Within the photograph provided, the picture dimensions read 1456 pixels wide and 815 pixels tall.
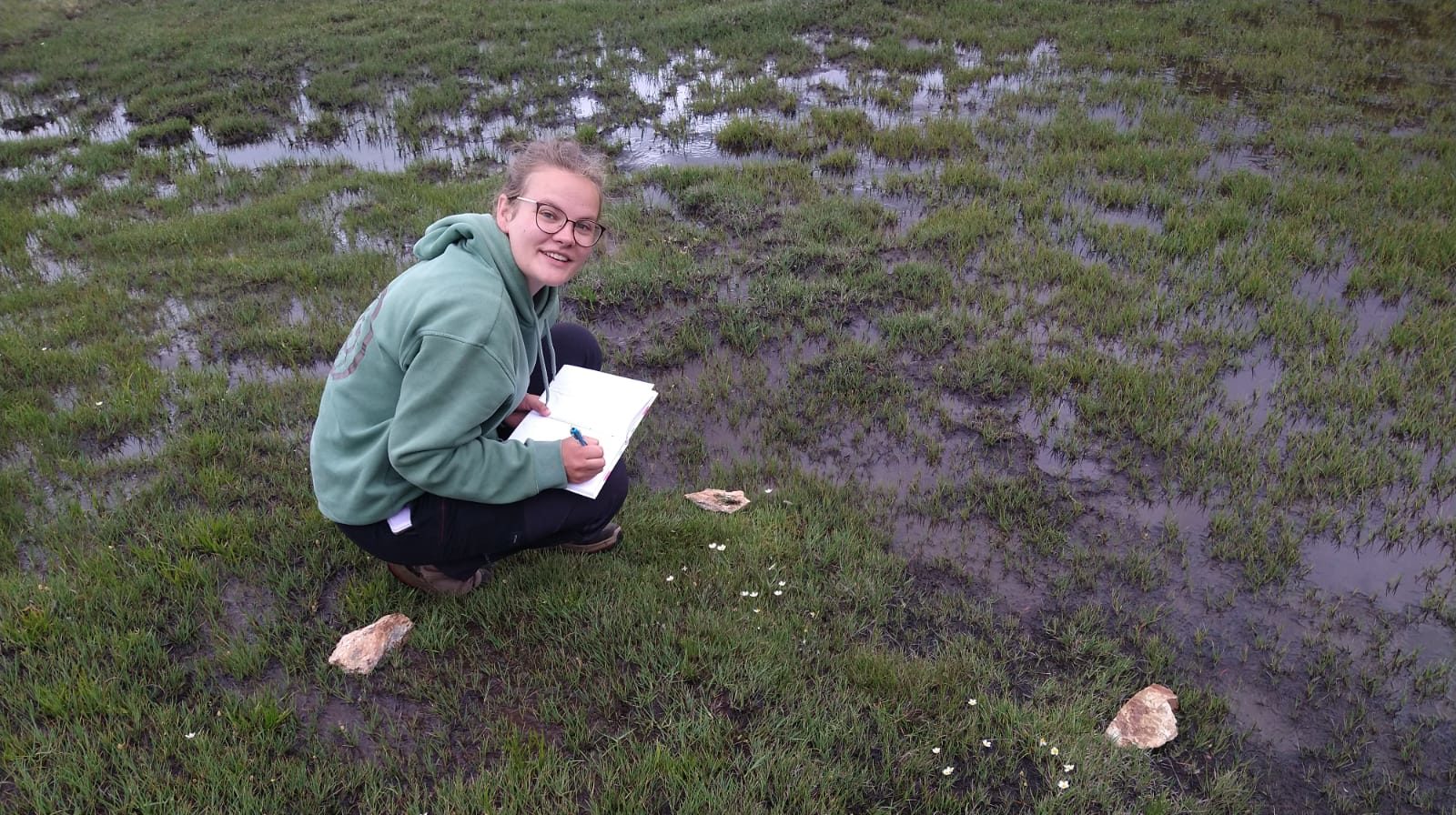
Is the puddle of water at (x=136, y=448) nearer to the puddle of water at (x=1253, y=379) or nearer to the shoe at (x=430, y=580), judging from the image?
the shoe at (x=430, y=580)

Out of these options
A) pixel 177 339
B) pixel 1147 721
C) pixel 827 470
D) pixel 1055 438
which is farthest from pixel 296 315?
pixel 1147 721

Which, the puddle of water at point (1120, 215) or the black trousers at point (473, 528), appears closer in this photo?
the black trousers at point (473, 528)

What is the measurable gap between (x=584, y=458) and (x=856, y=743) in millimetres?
1485

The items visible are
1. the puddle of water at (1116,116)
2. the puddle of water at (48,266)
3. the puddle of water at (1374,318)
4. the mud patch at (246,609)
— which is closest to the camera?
the mud patch at (246,609)

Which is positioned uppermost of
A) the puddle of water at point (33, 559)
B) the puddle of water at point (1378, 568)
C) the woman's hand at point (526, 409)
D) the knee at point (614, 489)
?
the woman's hand at point (526, 409)

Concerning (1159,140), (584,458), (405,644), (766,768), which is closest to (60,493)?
(405,644)

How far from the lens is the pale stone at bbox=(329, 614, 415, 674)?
325 centimetres

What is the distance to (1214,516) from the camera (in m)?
4.13

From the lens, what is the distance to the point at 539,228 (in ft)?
9.77

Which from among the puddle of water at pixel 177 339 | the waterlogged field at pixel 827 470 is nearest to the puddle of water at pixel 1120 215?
the waterlogged field at pixel 827 470

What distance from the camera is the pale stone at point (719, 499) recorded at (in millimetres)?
4230

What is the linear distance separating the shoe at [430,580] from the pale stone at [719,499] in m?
1.26

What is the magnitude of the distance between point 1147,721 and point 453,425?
283 centimetres

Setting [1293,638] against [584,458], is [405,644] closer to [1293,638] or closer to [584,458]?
[584,458]
